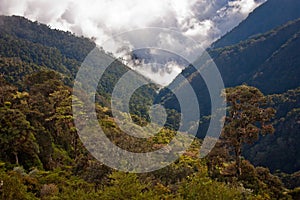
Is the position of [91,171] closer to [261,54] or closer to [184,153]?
[184,153]

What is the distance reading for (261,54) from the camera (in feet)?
427

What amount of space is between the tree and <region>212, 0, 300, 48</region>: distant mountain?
5776 inches

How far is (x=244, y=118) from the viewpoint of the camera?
21.5 meters

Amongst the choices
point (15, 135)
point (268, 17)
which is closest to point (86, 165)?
point (15, 135)

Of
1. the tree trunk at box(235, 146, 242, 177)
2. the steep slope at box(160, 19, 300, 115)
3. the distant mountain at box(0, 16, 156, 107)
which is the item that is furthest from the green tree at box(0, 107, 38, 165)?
the steep slope at box(160, 19, 300, 115)

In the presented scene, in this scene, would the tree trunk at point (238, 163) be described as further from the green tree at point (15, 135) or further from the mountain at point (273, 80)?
the mountain at point (273, 80)

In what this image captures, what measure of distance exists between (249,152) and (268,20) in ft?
372

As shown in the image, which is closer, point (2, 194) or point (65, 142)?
point (2, 194)

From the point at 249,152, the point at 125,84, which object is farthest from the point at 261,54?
the point at 249,152

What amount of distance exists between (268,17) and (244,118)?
16621 centimetres

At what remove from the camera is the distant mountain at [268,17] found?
159875 mm

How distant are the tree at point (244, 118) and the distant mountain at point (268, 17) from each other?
481ft

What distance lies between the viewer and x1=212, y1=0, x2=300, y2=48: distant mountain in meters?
160

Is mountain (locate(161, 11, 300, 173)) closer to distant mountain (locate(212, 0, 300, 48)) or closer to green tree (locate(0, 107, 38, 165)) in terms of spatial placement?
distant mountain (locate(212, 0, 300, 48))
